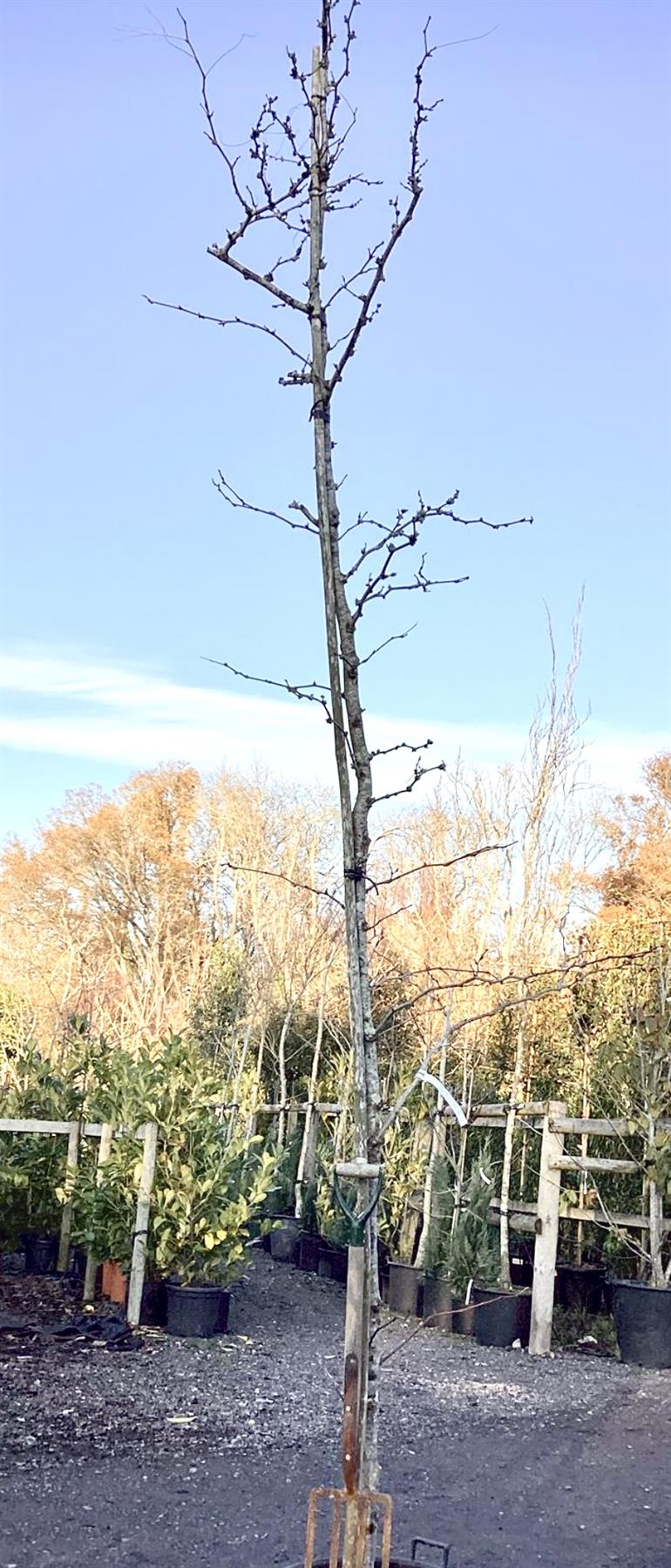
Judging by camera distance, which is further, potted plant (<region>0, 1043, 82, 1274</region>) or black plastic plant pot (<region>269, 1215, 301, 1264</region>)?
black plastic plant pot (<region>269, 1215, 301, 1264</region>)

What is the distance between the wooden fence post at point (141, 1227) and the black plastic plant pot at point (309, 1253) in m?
3.65

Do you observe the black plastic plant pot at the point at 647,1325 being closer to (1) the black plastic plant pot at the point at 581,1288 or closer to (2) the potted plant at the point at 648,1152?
(2) the potted plant at the point at 648,1152

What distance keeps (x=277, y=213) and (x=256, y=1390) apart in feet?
17.3

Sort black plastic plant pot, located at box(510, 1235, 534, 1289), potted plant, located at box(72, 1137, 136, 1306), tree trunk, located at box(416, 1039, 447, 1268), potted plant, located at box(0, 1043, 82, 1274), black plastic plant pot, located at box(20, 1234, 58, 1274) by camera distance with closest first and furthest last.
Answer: potted plant, located at box(72, 1137, 136, 1306) → tree trunk, located at box(416, 1039, 447, 1268) → black plastic plant pot, located at box(510, 1235, 534, 1289) → potted plant, located at box(0, 1043, 82, 1274) → black plastic plant pot, located at box(20, 1234, 58, 1274)

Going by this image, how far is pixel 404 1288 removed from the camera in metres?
8.74

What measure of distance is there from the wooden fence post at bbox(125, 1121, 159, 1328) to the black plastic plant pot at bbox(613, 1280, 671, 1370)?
276cm

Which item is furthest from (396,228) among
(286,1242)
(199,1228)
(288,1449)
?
(286,1242)

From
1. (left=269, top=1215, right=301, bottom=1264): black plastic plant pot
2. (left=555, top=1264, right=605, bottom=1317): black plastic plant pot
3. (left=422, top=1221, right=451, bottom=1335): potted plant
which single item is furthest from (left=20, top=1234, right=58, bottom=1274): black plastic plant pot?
(left=555, top=1264, right=605, bottom=1317): black plastic plant pot

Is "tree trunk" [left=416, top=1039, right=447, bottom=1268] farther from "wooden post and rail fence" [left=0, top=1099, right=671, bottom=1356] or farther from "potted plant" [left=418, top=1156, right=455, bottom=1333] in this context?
"wooden post and rail fence" [left=0, top=1099, right=671, bottom=1356]

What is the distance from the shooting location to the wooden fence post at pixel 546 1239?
7.56 m

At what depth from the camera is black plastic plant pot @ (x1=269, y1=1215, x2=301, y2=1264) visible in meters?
11.4

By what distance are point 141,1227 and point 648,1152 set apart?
9.86ft

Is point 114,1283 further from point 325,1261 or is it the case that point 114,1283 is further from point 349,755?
point 349,755

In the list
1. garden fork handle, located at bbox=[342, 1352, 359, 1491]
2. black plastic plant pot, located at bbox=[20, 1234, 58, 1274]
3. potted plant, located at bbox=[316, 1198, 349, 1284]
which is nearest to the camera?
garden fork handle, located at bbox=[342, 1352, 359, 1491]
